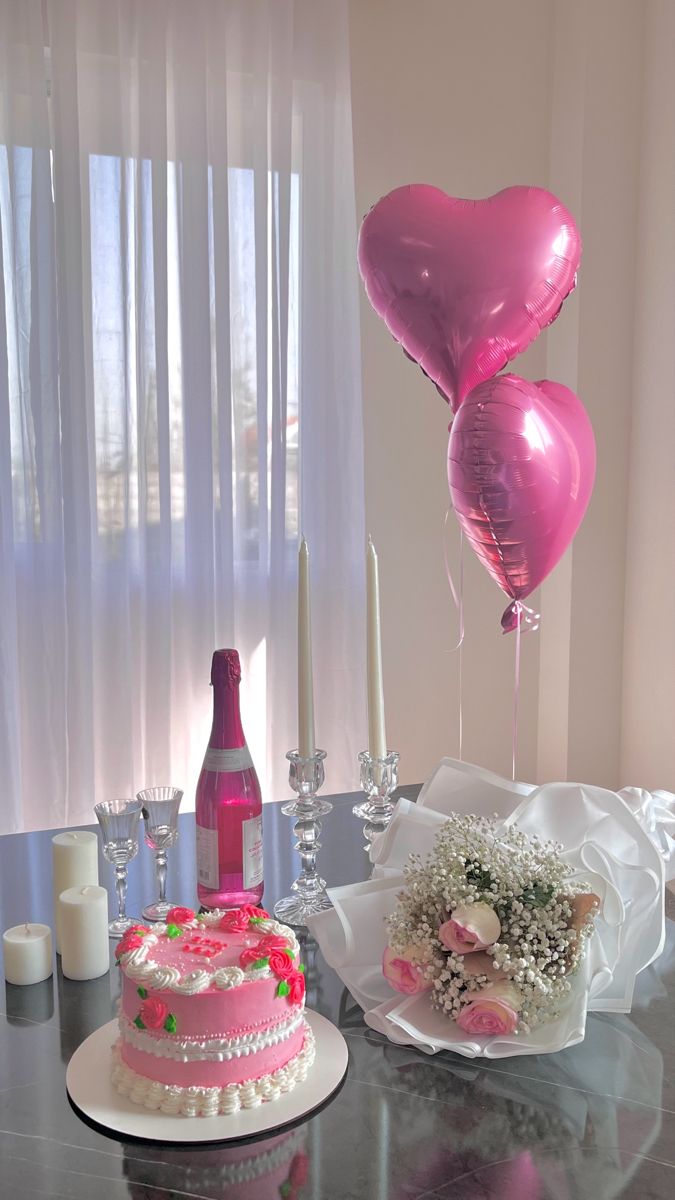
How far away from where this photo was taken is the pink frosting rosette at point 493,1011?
91 centimetres

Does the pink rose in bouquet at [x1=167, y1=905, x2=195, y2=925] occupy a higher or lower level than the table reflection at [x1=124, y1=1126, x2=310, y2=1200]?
higher

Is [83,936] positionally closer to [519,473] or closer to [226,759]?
[226,759]

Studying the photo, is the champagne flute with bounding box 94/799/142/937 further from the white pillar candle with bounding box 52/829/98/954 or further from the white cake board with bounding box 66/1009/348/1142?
the white cake board with bounding box 66/1009/348/1142

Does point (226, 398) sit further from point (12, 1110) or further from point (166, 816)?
point (12, 1110)

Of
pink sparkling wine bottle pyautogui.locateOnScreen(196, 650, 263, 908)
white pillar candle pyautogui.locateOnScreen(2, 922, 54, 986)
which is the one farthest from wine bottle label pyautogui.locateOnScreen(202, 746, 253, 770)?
white pillar candle pyautogui.locateOnScreen(2, 922, 54, 986)

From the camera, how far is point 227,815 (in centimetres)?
115

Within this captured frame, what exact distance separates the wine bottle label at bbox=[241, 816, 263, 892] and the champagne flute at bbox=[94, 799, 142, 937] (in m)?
0.12

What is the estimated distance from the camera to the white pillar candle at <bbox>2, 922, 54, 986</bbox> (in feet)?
3.43

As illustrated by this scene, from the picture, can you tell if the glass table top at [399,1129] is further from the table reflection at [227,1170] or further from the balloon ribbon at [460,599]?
the balloon ribbon at [460,599]

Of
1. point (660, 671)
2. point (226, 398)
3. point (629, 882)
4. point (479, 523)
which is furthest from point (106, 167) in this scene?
point (629, 882)

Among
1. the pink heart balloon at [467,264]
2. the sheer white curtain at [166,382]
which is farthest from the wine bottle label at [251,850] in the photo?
the sheer white curtain at [166,382]

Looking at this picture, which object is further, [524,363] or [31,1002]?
[524,363]

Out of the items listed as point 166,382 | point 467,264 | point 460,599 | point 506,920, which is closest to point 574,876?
point 506,920

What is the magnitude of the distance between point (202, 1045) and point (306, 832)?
372mm
